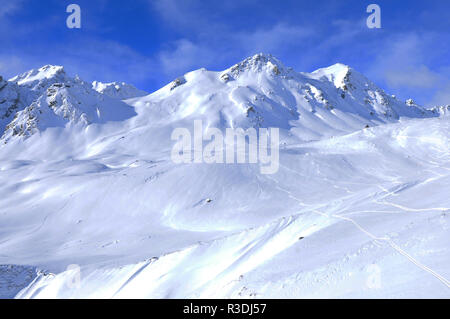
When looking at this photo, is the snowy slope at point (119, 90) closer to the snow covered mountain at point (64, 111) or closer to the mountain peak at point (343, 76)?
the snow covered mountain at point (64, 111)

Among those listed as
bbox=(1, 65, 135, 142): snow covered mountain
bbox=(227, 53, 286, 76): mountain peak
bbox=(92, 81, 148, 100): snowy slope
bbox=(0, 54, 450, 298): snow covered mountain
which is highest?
bbox=(92, 81, 148, 100): snowy slope

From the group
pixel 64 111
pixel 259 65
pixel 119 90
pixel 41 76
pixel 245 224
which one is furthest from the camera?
pixel 119 90

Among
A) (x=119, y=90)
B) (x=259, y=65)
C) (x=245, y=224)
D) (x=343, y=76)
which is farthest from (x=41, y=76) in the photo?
(x=245, y=224)

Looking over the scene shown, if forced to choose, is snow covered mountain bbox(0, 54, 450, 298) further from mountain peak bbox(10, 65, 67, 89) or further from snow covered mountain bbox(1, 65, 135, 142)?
mountain peak bbox(10, 65, 67, 89)

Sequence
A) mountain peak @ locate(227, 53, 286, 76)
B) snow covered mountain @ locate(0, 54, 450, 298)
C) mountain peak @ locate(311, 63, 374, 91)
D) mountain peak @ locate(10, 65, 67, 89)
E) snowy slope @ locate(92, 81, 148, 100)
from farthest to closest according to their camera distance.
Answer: snowy slope @ locate(92, 81, 148, 100), mountain peak @ locate(10, 65, 67, 89), mountain peak @ locate(311, 63, 374, 91), mountain peak @ locate(227, 53, 286, 76), snow covered mountain @ locate(0, 54, 450, 298)

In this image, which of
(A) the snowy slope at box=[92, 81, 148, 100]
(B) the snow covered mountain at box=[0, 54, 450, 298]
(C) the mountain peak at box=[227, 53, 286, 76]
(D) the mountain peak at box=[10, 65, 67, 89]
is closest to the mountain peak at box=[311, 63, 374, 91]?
(C) the mountain peak at box=[227, 53, 286, 76]

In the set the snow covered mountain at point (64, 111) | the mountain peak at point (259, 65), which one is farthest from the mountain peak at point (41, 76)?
the mountain peak at point (259, 65)

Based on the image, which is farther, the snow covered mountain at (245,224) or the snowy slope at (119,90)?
the snowy slope at (119,90)

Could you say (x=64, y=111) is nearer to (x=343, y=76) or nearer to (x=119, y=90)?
(x=119, y=90)

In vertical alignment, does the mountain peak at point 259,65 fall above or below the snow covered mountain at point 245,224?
above

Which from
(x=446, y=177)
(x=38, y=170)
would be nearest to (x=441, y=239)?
(x=446, y=177)
